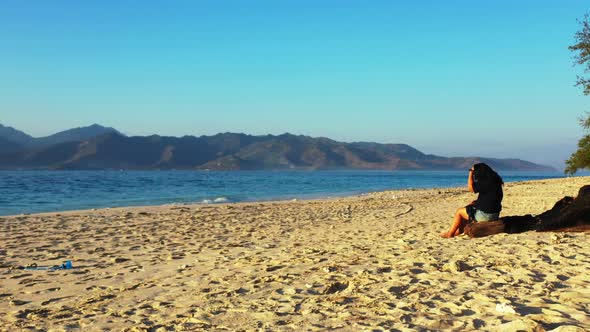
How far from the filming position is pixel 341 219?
14.7 meters

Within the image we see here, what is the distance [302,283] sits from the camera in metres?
5.46

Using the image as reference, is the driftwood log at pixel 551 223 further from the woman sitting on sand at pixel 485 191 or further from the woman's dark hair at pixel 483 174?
the woman's dark hair at pixel 483 174

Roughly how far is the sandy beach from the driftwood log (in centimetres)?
26

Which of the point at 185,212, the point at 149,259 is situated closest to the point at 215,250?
the point at 149,259

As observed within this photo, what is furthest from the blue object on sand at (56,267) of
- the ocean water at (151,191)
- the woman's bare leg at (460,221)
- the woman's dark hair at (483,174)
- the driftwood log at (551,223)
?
the ocean water at (151,191)

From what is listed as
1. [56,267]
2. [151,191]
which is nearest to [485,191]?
[56,267]

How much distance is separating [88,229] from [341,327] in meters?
10.7

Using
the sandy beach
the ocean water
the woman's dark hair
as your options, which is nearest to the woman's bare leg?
the sandy beach

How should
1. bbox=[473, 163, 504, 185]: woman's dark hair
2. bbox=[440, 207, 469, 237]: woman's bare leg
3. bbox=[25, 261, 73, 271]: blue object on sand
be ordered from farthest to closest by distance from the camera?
bbox=[440, 207, 469, 237]: woman's bare leg, bbox=[473, 163, 504, 185]: woman's dark hair, bbox=[25, 261, 73, 271]: blue object on sand

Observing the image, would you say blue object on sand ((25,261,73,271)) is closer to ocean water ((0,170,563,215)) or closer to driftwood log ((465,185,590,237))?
driftwood log ((465,185,590,237))

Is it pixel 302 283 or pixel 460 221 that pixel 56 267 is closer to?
pixel 302 283

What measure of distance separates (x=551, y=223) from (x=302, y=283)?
5812mm

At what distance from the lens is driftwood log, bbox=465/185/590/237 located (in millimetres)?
8281

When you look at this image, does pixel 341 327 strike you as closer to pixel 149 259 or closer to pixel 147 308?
pixel 147 308
